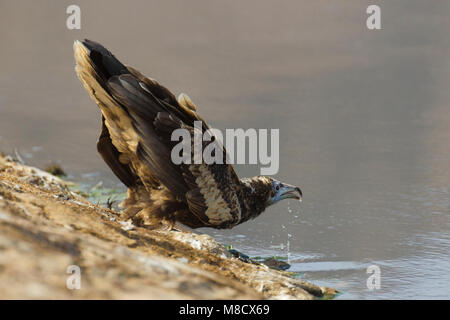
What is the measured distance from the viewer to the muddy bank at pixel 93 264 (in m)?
3.28

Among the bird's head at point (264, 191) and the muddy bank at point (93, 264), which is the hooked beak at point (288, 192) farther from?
the muddy bank at point (93, 264)

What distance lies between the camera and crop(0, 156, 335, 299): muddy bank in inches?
129

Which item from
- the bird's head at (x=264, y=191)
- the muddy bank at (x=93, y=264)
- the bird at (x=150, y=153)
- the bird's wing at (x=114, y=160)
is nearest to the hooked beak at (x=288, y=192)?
the bird's head at (x=264, y=191)

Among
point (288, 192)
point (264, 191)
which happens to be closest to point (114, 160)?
point (264, 191)

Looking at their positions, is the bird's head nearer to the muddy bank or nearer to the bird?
the bird

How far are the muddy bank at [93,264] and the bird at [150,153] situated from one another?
35.8 inches

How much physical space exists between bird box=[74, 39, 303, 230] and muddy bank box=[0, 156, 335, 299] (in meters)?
0.91

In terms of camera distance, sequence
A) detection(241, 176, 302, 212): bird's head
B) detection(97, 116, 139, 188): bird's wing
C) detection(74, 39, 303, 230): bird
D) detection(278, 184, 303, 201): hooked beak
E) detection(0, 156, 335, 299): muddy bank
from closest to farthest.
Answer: detection(0, 156, 335, 299): muddy bank → detection(74, 39, 303, 230): bird → detection(97, 116, 139, 188): bird's wing → detection(241, 176, 302, 212): bird's head → detection(278, 184, 303, 201): hooked beak

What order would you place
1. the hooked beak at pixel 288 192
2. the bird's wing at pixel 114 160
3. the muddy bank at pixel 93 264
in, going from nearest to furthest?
1. the muddy bank at pixel 93 264
2. the bird's wing at pixel 114 160
3. the hooked beak at pixel 288 192

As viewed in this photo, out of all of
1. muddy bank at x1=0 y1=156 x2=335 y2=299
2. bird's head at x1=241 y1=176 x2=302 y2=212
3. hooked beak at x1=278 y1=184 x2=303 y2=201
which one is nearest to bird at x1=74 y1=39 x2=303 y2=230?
bird's head at x1=241 y1=176 x2=302 y2=212

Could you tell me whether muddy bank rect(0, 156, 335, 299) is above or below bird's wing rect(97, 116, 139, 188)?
below
